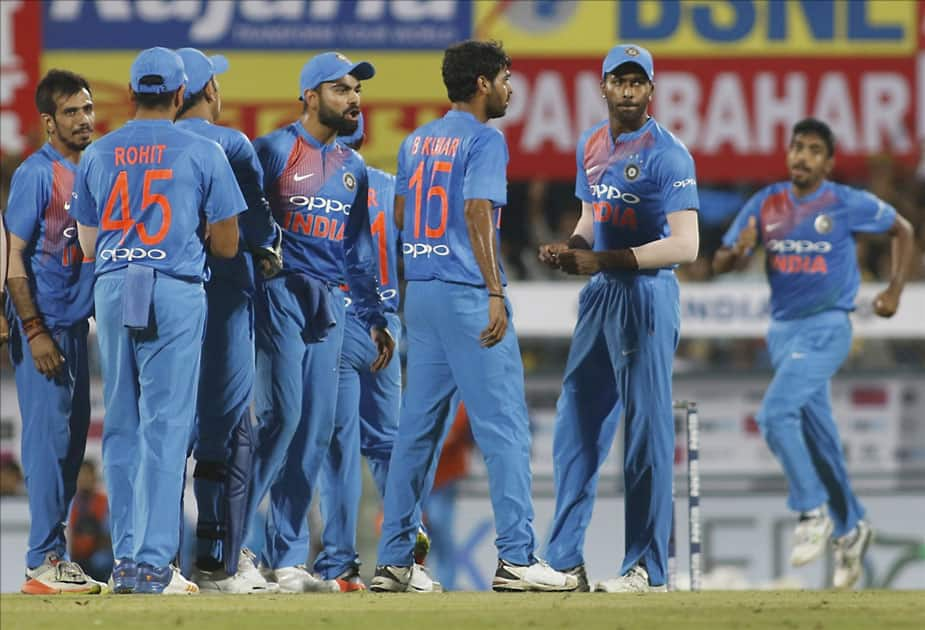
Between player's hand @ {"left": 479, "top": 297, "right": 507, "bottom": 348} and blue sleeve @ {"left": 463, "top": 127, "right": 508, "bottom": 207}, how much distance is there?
425 mm

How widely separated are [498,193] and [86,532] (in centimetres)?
672

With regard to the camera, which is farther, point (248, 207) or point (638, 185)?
point (638, 185)

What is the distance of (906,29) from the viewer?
15305 millimetres

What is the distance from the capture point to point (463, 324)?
8336 millimetres

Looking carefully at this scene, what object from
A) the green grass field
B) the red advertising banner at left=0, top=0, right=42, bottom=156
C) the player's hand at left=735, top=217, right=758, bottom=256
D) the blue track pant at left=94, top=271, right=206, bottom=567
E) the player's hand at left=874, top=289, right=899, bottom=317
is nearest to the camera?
the green grass field

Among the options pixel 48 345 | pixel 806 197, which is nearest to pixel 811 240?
pixel 806 197

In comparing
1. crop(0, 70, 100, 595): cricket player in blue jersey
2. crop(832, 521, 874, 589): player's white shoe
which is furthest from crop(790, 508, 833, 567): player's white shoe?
crop(0, 70, 100, 595): cricket player in blue jersey

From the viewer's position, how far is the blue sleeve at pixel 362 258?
912cm

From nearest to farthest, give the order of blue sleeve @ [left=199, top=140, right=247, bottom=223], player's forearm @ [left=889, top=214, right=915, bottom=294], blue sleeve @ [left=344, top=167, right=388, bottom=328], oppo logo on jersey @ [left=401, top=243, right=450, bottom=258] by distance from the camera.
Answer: blue sleeve @ [left=199, top=140, right=247, bottom=223], oppo logo on jersey @ [left=401, top=243, right=450, bottom=258], blue sleeve @ [left=344, top=167, right=388, bottom=328], player's forearm @ [left=889, top=214, right=915, bottom=294]

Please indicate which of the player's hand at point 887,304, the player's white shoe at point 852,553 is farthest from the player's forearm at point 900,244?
the player's white shoe at point 852,553

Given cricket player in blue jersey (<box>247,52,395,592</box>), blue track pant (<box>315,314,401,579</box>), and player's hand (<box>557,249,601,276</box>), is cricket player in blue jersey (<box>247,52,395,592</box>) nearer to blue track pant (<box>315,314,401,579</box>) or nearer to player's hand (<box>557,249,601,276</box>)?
blue track pant (<box>315,314,401,579</box>)

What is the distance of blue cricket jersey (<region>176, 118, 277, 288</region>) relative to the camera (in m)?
8.48

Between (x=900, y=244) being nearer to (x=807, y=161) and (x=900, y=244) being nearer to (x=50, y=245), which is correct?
(x=807, y=161)

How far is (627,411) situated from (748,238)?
3.82 meters
